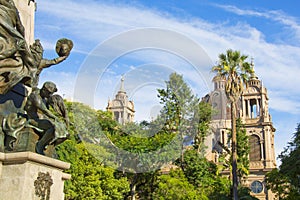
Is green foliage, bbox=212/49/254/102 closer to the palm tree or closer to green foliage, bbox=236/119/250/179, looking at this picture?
the palm tree

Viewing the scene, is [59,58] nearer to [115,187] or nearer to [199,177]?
[115,187]

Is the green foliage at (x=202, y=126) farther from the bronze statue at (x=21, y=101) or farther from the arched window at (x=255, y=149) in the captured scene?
the bronze statue at (x=21, y=101)

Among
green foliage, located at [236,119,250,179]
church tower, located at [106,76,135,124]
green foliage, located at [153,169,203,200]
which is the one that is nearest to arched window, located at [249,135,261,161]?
green foliage, located at [236,119,250,179]

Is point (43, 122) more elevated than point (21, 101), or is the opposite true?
point (21, 101)

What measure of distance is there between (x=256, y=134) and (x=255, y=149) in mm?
2092

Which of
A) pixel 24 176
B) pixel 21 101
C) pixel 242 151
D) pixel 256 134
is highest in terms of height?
pixel 256 134

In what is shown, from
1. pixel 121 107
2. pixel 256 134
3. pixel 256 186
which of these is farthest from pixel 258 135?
pixel 121 107

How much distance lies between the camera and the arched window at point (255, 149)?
6017 cm

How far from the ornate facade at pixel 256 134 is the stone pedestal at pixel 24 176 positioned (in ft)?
151

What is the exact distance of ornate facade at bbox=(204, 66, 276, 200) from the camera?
55812 millimetres

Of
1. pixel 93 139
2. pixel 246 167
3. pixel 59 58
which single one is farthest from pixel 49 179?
pixel 246 167

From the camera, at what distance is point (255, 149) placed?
201 feet

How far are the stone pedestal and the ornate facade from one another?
45937 mm

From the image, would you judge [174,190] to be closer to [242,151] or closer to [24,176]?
[242,151]
